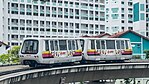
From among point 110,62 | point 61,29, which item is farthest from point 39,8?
point 110,62

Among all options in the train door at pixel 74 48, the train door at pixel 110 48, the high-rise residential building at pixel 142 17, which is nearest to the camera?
the train door at pixel 74 48

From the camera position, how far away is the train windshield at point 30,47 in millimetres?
25569

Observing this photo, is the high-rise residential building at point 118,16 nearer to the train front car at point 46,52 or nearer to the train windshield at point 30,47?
the train front car at point 46,52

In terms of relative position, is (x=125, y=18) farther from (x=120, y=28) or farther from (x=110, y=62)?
(x=110, y=62)

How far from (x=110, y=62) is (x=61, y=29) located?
52997 mm

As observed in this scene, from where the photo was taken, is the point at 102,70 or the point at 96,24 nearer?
the point at 102,70

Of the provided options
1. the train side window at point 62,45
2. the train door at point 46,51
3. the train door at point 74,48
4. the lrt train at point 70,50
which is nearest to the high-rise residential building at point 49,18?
the lrt train at point 70,50

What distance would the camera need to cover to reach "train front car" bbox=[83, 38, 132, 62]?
31.4 m

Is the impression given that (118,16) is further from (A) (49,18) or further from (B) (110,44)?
(B) (110,44)

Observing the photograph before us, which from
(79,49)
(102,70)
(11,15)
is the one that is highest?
(11,15)

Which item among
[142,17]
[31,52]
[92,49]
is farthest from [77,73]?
[142,17]

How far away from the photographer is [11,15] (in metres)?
78.2

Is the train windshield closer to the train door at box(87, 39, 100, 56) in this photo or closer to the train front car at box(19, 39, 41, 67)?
the train front car at box(19, 39, 41, 67)

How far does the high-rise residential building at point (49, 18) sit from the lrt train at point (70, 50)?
44.1 metres
